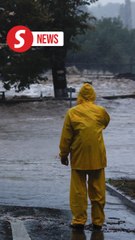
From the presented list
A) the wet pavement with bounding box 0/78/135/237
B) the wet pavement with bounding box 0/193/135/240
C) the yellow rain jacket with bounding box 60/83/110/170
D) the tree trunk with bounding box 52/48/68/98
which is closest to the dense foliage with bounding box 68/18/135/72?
the tree trunk with bounding box 52/48/68/98

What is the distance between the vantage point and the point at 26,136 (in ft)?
93.3

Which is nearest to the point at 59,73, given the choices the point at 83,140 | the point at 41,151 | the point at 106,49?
the point at 41,151

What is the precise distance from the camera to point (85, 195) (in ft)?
27.9

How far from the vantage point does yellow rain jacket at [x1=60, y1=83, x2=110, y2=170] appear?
8.45 meters

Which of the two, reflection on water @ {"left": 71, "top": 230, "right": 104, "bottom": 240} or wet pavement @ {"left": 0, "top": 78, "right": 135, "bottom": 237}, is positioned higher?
reflection on water @ {"left": 71, "top": 230, "right": 104, "bottom": 240}

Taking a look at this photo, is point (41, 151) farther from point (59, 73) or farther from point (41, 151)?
point (59, 73)

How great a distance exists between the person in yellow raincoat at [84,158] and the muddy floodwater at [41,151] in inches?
82.1

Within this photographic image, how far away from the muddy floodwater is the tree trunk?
4326 millimetres

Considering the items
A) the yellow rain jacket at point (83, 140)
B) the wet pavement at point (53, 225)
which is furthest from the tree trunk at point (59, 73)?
the yellow rain jacket at point (83, 140)

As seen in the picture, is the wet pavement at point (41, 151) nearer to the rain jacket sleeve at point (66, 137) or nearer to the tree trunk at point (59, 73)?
the rain jacket sleeve at point (66, 137)

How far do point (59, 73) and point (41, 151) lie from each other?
99.8 feet

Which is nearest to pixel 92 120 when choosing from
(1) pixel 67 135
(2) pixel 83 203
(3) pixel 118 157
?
(1) pixel 67 135

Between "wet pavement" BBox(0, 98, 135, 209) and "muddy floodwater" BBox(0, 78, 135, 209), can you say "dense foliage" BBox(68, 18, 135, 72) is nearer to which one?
"wet pavement" BBox(0, 98, 135, 209)

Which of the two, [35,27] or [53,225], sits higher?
[35,27]
